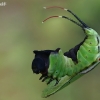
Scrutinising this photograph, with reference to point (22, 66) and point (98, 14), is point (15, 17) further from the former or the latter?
point (98, 14)

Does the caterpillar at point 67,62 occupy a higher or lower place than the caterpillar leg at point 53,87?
higher

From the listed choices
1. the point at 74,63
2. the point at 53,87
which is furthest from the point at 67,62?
the point at 53,87

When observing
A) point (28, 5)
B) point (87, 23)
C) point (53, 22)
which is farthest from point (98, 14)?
point (28, 5)

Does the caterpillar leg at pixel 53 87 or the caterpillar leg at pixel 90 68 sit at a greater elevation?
the caterpillar leg at pixel 90 68

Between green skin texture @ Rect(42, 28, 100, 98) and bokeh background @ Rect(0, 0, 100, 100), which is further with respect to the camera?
bokeh background @ Rect(0, 0, 100, 100)

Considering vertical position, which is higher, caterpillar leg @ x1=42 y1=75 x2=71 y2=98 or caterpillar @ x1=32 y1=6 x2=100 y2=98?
caterpillar @ x1=32 y1=6 x2=100 y2=98

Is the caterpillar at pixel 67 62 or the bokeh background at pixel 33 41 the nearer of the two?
the caterpillar at pixel 67 62

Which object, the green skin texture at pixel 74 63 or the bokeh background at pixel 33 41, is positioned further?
the bokeh background at pixel 33 41
